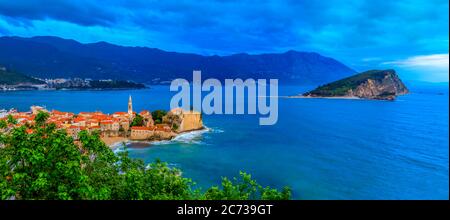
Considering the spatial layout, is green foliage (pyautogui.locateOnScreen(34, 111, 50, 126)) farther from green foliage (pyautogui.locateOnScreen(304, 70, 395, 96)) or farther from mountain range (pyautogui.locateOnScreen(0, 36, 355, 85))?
mountain range (pyautogui.locateOnScreen(0, 36, 355, 85))

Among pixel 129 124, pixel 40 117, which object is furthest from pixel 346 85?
pixel 40 117

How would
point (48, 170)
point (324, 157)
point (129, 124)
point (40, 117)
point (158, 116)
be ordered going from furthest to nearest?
point (158, 116), point (129, 124), point (324, 157), point (40, 117), point (48, 170)

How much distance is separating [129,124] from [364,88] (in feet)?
343

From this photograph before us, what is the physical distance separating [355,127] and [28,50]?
188 metres

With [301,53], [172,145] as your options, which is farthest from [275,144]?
[301,53]

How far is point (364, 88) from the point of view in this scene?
12506 centimetres

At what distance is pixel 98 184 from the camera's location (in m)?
7.77

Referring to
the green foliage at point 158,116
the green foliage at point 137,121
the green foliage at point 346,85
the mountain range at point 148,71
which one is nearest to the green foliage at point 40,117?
the green foliage at point 137,121

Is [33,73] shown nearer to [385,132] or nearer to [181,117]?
[181,117]

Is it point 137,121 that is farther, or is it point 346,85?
point 346,85

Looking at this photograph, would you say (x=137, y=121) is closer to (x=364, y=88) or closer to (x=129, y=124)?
(x=129, y=124)

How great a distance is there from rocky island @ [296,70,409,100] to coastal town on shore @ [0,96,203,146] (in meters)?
84.9

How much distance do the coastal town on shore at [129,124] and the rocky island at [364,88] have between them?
3342 inches

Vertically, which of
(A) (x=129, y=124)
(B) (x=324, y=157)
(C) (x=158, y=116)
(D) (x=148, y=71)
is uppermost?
(D) (x=148, y=71)
